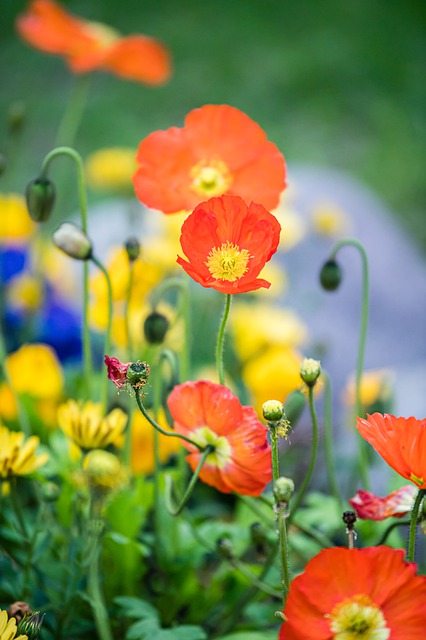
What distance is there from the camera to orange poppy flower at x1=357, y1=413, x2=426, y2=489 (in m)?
0.46

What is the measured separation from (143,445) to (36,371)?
20 cm

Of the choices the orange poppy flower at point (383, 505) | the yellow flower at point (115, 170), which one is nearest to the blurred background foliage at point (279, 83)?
the yellow flower at point (115, 170)

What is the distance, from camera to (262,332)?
1239 mm

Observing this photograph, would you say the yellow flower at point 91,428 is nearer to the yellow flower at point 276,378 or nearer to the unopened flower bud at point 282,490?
the unopened flower bud at point 282,490

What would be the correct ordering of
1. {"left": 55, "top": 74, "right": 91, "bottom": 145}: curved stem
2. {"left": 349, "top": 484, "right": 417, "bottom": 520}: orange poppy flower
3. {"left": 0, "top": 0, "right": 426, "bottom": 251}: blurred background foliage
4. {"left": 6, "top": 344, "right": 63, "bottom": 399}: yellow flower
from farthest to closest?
1. {"left": 0, "top": 0, "right": 426, "bottom": 251}: blurred background foliage
2. {"left": 55, "top": 74, "right": 91, "bottom": 145}: curved stem
3. {"left": 6, "top": 344, "right": 63, "bottom": 399}: yellow flower
4. {"left": 349, "top": 484, "right": 417, "bottom": 520}: orange poppy flower

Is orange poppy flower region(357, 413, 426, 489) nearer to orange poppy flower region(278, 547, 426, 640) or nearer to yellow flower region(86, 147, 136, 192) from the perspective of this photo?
orange poppy flower region(278, 547, 426, 640)

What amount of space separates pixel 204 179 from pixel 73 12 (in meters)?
4.05

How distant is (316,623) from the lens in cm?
45

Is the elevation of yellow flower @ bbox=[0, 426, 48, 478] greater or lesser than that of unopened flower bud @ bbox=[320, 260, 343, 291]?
lesser

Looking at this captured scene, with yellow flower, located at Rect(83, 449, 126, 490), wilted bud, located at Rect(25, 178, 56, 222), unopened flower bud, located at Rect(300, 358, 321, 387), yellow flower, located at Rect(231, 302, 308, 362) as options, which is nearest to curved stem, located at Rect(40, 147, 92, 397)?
wilted bud, located at Rect(25, 178, 56, 222)

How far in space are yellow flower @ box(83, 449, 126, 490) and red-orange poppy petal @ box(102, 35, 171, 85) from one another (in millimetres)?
549

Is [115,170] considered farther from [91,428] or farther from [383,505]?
[383,505]

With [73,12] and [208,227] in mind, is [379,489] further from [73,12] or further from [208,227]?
[73,12]

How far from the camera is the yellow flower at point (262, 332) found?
1.23 metres
